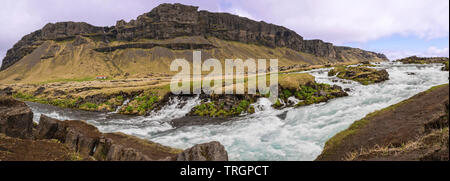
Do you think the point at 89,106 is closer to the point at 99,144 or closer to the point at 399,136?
the point at 99,144

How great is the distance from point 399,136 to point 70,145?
18.9 m

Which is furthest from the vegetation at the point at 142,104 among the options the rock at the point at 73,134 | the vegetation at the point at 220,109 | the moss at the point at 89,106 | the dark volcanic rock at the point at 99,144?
the dark volcanic rock at the point at 99,144

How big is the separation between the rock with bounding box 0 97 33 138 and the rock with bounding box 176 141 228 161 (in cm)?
1242

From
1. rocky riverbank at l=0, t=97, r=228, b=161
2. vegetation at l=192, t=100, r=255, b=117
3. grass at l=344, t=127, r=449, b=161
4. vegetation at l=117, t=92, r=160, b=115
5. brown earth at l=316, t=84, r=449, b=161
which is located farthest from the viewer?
vegetation at l=117, t=92, r=160, b=115

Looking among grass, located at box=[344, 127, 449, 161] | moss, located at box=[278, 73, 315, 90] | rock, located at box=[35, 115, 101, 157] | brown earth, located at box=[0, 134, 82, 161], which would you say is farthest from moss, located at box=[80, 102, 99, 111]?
grass, located at box=[344, 127, 449, 161]

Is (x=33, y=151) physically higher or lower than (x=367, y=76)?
lower

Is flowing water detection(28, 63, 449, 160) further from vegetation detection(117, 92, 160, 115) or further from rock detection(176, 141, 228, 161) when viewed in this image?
rock detection(176, 141, 228, 161)

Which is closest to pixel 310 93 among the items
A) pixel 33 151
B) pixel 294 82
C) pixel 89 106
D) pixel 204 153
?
pixel 294 82

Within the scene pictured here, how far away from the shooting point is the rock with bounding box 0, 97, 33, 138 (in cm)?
1376

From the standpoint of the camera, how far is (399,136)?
11.8m

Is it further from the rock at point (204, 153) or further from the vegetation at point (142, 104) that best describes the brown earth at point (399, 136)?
the vegetation at point (142, 104)
